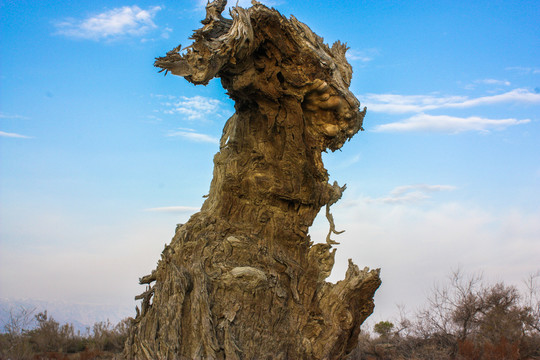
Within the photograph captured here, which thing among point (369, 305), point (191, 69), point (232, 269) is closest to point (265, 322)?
point (232, 269)

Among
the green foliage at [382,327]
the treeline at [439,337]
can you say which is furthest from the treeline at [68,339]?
the green foliage at [382,327]

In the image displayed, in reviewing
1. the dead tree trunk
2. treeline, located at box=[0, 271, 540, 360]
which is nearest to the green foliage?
treeline, located at box=[0, 271, 540, 360]

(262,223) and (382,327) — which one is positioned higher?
(262,223)

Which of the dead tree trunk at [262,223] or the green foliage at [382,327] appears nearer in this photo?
the dead tree trunk at [262,223]

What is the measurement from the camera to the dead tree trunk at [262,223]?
6738 millimetres

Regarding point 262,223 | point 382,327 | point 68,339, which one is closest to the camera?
point 262,223

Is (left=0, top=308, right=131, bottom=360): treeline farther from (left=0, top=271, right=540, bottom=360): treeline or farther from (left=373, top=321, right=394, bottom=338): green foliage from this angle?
(left=373, top=321, right=394, bottom=338): green foliage

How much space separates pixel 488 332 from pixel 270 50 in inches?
438

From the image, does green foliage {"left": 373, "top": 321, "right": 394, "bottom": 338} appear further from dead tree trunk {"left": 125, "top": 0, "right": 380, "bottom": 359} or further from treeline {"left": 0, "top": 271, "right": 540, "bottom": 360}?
dead tree trunk {"left": 125, "top": 0, "right": 380, "bottom": 359}

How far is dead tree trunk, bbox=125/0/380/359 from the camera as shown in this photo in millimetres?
6738

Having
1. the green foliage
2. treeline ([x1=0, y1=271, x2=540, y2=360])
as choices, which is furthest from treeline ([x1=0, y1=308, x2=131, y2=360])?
the green foliage

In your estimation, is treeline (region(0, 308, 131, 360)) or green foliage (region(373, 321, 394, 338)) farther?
green foliage (region(373, 321, 394, 338))

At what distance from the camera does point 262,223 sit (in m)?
7.91

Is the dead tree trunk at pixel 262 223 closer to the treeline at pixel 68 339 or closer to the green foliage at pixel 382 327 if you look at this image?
the treeline at pixel 68 339
